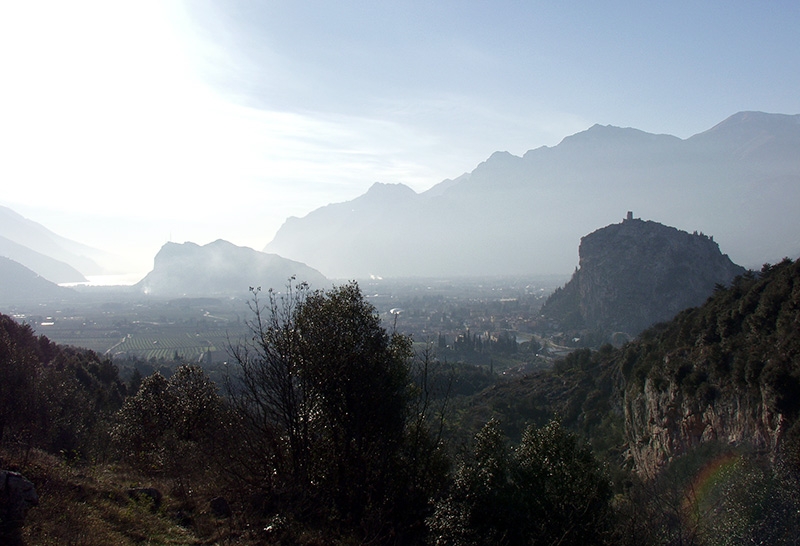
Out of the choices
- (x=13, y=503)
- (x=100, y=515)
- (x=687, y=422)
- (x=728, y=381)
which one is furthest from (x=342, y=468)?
(x=687, y=422)

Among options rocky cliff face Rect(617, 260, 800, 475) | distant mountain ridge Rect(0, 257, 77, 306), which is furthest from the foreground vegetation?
distant mountain ridge Rect(0, 257, 77, 306)

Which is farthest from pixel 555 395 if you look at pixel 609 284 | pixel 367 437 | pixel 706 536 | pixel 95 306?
pixel 95 306

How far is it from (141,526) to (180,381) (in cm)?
1048

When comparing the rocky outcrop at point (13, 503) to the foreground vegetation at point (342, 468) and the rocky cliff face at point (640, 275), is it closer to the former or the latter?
the foreground vegetation at point (342, 468)

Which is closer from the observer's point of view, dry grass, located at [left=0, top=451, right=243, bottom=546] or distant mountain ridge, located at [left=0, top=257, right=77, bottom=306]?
dry grass, located at [left=0, top=451, right=243, bottom=546]

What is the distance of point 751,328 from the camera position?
59.2 ft

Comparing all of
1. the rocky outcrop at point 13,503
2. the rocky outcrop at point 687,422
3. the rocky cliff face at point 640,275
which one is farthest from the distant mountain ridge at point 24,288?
the rocky outcrop at point 13,503

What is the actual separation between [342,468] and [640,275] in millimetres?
103114

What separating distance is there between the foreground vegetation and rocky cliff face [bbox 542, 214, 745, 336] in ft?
282

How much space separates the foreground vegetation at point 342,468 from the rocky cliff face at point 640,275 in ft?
282

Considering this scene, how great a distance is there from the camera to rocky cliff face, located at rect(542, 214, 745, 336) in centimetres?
9050

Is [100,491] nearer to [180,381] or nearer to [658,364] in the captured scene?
[180,381]

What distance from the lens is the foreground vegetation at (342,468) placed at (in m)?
Result: 8.22

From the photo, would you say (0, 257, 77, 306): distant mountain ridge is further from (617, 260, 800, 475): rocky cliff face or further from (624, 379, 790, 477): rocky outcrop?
(617, 260, 800, 475): rocky cliff face
